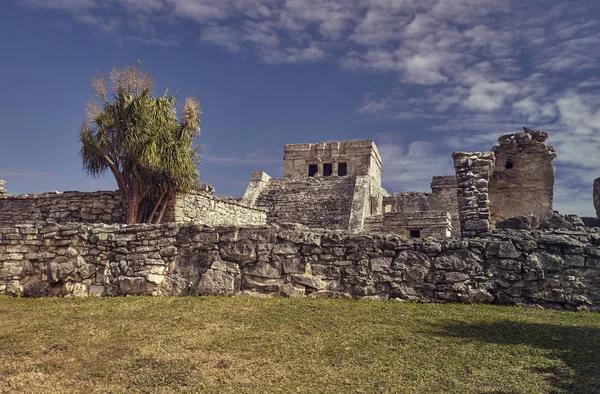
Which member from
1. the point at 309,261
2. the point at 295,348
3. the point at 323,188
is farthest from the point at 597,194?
the point at 295,348

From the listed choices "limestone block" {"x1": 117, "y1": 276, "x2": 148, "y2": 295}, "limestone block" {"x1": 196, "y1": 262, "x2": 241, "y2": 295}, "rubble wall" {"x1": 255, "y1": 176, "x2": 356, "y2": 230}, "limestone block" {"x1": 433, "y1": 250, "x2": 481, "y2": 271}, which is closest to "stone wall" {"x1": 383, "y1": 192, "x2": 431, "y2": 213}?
"rubble wall" {"x1": 255, "y1": 176, "x2": 356, "y2": 230}

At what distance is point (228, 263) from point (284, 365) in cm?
312

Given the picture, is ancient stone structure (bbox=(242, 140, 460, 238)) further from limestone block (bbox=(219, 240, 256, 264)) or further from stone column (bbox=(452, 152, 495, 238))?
limestone block (bbox=(219, 240, 256, 264))

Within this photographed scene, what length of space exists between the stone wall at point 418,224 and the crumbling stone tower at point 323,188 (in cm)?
133

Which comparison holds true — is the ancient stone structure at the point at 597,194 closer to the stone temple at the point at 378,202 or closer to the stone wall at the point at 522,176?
the stone temple at the point at 378,202

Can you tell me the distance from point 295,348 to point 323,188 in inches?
790

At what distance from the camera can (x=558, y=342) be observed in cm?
503

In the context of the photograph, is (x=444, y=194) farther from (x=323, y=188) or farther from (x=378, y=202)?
(x=323, y=188)

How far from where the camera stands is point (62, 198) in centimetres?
1280

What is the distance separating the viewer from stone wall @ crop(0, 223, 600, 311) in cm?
675

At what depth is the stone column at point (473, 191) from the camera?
857 cm

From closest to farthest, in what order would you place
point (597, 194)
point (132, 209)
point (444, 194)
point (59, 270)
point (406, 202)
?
point (59, 270) < point (132, 209) < point (597, 194) < point (444, 194) < point (406, 202)

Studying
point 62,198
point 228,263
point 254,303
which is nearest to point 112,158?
point 62,198

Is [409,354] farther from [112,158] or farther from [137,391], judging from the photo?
[112,158]
